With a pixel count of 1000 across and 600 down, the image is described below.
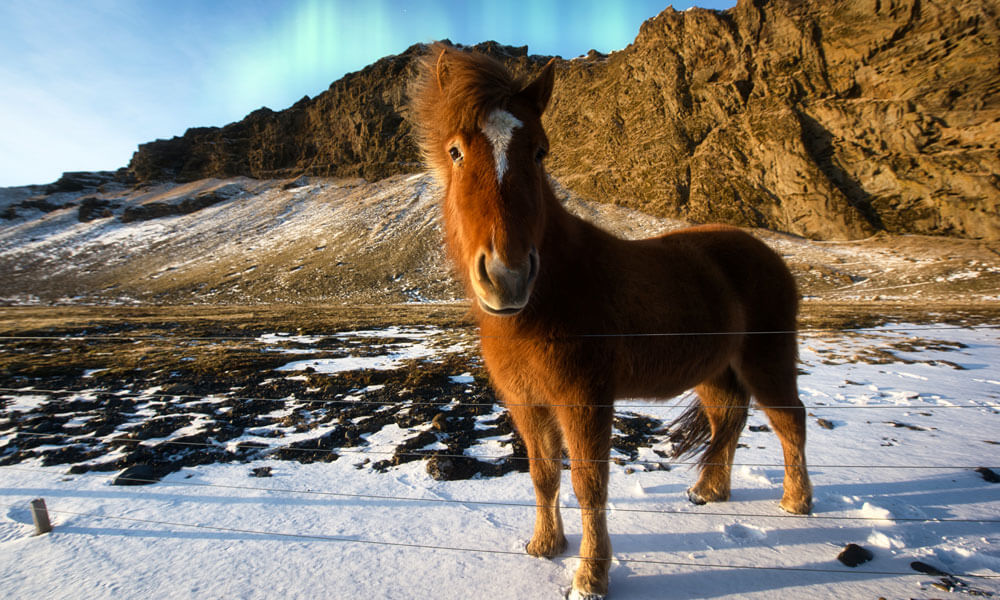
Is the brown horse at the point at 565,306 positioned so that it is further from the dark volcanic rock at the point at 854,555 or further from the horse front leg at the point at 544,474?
the dark volcanic rock at the point at 854,555

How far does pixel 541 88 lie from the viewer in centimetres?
262

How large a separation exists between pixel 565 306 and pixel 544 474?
1375 millimetres

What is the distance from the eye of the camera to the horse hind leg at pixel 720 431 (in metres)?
3.77

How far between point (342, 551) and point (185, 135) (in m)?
122

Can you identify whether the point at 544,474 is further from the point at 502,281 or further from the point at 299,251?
the point at 299,251

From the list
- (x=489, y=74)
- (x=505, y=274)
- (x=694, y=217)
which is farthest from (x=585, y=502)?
(x=694, y=217)

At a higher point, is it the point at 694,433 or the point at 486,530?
the point at 694,433

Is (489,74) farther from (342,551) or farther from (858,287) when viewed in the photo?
(858,287)

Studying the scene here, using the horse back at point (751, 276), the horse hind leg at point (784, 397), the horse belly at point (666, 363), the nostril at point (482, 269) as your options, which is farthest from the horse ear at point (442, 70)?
the horse hind leg at point (784, 397)

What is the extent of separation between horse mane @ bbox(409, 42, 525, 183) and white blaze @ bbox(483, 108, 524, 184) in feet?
0.18

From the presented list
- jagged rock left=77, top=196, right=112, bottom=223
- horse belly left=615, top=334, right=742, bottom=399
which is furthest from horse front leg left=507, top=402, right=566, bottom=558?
jagged rock left=77, top=196, right=112, bottom=223

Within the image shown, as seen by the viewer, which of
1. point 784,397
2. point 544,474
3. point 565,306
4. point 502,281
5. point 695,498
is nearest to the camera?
point 502,281

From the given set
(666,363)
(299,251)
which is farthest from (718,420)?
(299,251)

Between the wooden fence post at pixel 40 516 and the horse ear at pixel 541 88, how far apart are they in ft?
16.0
